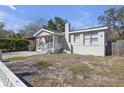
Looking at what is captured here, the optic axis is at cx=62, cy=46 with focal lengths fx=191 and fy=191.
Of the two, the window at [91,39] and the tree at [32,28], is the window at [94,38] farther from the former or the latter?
the tree at [32,28]

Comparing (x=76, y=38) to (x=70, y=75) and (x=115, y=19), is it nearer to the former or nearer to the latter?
(x=70, y=75)

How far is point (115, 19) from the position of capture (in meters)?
29.9

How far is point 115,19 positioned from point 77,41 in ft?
44.3

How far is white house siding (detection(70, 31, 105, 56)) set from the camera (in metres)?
15.9

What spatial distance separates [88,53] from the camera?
1734 cm

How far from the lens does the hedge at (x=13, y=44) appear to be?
2456cm

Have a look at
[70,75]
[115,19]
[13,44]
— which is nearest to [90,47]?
[70,75]

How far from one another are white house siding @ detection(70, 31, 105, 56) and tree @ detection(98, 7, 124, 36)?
1128cm

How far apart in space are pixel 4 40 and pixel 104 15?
16.7m

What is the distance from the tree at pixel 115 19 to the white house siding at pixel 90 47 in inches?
444

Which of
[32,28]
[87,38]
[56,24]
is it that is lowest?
[87,38]
